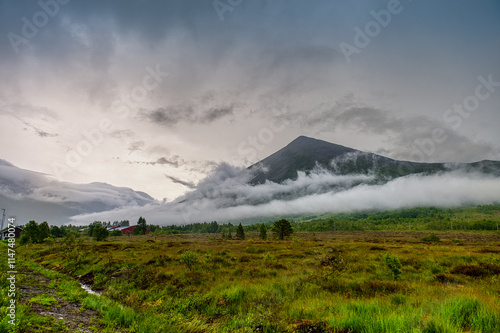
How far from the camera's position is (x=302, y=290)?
1266 cm

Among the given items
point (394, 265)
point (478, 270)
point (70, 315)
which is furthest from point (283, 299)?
point (478, 270)

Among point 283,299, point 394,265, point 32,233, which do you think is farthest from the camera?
point 32,233

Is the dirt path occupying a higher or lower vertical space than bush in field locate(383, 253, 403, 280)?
higher

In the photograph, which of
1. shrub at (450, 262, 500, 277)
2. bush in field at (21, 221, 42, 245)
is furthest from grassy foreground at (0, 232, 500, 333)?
bush in field at (21, 221, 42, 245)

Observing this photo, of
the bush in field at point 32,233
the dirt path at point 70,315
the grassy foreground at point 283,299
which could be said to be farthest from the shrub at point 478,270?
the bush in field at point 32,233

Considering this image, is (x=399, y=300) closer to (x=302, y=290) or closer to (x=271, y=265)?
(x=302, y=290)

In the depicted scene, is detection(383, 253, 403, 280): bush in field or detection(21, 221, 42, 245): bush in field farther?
detection(21, 221, 42, 245): bush in field

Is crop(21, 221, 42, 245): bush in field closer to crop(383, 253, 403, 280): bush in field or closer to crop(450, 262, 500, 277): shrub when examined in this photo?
crop(383, 253, 403, 280): bush in field

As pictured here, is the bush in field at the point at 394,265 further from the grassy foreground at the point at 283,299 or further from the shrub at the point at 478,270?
the shrub at the point at 478,270

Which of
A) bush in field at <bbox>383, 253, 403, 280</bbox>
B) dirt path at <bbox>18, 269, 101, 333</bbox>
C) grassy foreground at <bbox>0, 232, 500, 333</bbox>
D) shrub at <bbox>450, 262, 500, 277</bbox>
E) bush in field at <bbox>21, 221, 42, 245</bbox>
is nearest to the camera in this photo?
grassy foreground at <bbox>0, 232, 500, 333</bbox>

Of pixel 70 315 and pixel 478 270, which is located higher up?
pixel 70 315

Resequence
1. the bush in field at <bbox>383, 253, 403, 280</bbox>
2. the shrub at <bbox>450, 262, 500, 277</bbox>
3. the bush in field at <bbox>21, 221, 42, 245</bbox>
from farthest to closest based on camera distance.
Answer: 1. the bush in field at <bbox>21, 221, 42, 245</bbox>
2. the shrub at <bbox>450, 262, 500, 277</bbox>
3. the bush in field at <bbox>383, 253, 403, 280</bbox>

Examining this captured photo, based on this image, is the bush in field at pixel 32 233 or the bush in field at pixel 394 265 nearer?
the bush in field at pixel 394 265

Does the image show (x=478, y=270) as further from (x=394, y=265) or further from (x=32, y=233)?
(x=32, y=233)
